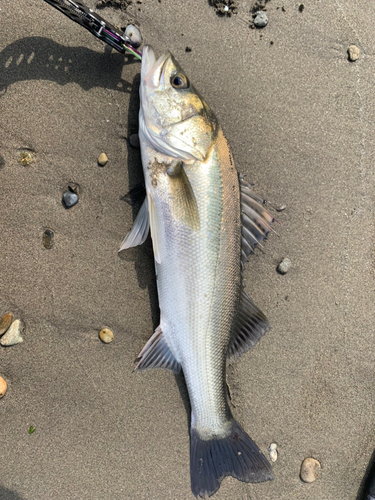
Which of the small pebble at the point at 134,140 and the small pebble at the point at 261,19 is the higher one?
the small pebble at the point at 261,19

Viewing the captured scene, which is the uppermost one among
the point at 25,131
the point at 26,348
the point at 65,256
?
the point at 25,131

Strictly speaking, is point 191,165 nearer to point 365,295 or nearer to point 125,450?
point 365,295

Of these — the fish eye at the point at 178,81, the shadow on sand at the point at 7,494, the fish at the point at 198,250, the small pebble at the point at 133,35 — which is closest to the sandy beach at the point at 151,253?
the shadow on sand at the point at 7,494

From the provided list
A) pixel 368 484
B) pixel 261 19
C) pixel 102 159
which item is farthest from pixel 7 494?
pixel 261 19

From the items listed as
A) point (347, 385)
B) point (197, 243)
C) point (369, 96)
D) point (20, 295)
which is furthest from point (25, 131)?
point (347, 385)

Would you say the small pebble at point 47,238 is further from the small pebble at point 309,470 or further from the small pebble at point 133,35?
the small pebble at point 309,470

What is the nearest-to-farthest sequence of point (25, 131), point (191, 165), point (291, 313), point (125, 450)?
point (191, 165), point (25, 131), point (125, 450), point (291, 313)

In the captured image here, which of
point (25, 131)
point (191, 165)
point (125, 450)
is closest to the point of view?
point (191, 165)
